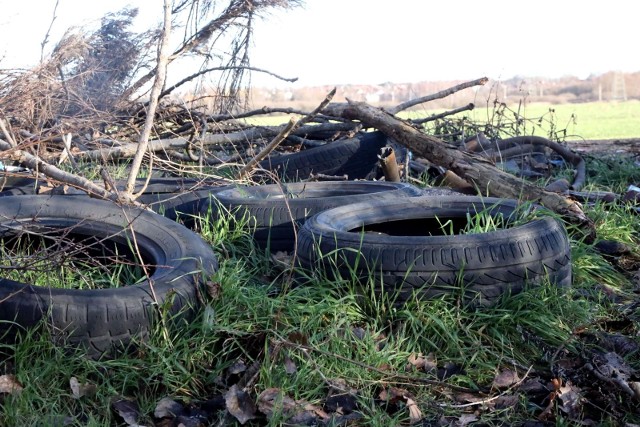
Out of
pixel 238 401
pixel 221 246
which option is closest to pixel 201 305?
pixel 238 401

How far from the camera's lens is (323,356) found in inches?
130

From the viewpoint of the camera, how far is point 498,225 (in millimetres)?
4543

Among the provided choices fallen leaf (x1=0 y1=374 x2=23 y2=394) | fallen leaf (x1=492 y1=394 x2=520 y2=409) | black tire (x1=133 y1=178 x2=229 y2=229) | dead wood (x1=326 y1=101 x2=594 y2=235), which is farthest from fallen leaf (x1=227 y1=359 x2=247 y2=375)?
dead wood (x1=326 y1=101 x2=594 y2=235)

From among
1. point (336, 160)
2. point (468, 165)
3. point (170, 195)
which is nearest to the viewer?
point (170, 195)

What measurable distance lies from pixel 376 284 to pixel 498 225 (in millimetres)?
1152

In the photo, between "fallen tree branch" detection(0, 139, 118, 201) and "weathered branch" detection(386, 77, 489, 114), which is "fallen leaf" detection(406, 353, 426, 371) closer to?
"fallen tree branch" detection(0, 139, 118, 201)

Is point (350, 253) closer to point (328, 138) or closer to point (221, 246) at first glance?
point (221, 246)

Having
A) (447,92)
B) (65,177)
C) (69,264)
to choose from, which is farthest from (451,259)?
(447,92)

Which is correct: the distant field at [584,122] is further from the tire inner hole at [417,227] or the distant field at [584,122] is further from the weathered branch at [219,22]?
the tire inner hole at [417,227]

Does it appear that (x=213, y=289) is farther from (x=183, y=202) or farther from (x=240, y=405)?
(x=183, y=202)

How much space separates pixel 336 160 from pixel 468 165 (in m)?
1.54

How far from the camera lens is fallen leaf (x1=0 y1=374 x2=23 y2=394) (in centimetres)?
297

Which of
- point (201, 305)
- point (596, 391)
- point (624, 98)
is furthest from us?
point (624, 98)

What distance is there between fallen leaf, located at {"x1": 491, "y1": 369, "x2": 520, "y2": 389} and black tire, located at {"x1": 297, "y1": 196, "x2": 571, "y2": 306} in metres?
0.47
